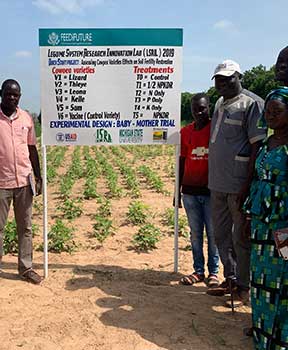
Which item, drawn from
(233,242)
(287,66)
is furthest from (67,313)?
(287,66)

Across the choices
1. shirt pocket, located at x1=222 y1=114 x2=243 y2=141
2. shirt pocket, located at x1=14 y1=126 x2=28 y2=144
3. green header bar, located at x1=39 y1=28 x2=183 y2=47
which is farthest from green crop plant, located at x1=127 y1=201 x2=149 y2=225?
shirt pocket, located at x1=222 y1=114 x2=243 y2=141

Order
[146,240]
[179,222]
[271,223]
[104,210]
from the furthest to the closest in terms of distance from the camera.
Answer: [104,210], [179,222], [146,240], [271,223]

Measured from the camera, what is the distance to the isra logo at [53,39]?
4.59 meters

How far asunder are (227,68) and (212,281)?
223 cm

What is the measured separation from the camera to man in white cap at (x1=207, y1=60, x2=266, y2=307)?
12.7 feet

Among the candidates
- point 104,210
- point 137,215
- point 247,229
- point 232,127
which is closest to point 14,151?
point 232,127

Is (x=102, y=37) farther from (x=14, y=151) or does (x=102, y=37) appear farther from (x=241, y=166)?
(x=241, y=166)

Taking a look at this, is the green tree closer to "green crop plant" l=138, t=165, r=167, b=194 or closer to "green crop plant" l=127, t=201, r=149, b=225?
"green crop plant" l=138, t=165, r=167, b=194

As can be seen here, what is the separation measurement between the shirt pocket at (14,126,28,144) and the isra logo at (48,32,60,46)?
3.08ft

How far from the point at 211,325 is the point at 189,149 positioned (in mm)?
1787

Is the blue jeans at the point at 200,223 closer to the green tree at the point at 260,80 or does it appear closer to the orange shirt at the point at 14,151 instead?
the orange shirt at the point at 14,151

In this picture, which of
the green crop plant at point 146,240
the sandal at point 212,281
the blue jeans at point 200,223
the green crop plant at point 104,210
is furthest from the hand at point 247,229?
the green crop plant at point 104,210

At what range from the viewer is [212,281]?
4.68 meters

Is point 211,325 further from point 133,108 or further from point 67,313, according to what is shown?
point 133,108
